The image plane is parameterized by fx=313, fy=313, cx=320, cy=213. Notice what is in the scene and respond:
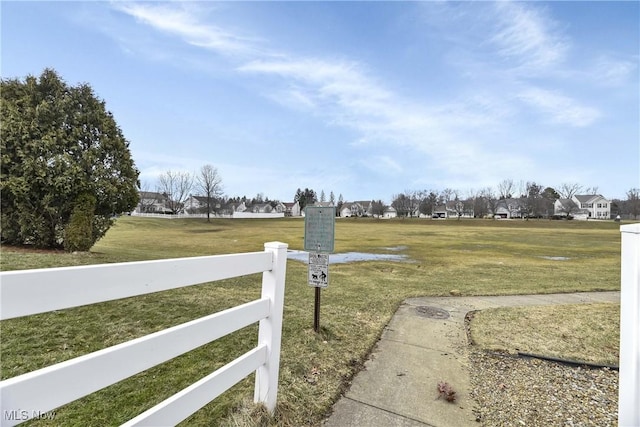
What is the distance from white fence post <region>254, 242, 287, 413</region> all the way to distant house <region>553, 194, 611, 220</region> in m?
97.2

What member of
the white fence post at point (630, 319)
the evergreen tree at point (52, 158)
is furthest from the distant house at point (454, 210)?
the white fence post at point (630, 319)

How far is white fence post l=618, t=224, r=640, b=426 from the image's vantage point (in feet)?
6.41

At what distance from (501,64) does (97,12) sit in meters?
13.3

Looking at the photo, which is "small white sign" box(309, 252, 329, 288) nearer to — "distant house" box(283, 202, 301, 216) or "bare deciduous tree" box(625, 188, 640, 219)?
"bare deciduous tree" box(625, 188, 640, 219)

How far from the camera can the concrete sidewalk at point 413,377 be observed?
8.63 feet

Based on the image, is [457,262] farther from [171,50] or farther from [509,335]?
[171,50]

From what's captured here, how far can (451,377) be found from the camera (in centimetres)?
336

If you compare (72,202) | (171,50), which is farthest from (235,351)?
(171,50)

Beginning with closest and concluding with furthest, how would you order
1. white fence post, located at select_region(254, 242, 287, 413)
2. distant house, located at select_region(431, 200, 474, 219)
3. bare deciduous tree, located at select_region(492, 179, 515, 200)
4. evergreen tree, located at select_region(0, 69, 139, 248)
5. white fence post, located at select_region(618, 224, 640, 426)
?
white fence post, located at select_region(618, 224, 640, 426) < white fence post, located at select_region(254, 242, 287, 413) < evergreen tree, located at select_region(0, 69, 139, 248) < distant house, located at select_region(431, 200, 474, 219) < bare deciduous tree, located at select_region(492, 179, 515, 200)

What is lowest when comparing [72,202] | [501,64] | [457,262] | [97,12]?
[457,262]

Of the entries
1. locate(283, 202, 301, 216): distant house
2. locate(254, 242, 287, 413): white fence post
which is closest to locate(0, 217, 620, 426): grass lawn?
locate(254, 242, 287, 413): white fence post

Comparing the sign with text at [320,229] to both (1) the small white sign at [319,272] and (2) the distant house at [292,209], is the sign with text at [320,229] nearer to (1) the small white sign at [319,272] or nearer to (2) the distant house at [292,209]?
(1) the small white sign at [319,272]
